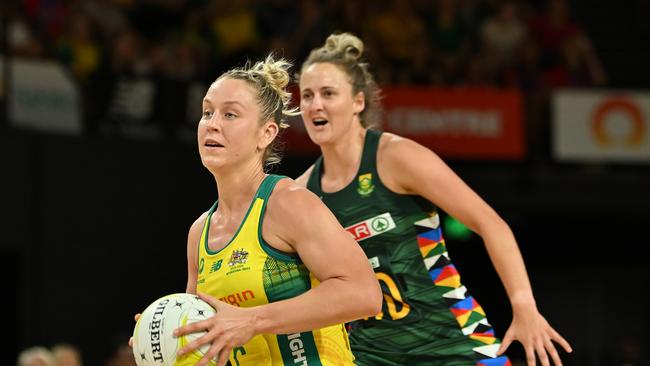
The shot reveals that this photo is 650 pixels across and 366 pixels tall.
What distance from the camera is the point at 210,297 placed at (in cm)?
334

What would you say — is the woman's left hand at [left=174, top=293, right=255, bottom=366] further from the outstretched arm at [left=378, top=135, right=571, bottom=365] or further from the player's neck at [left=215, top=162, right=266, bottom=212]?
the outstretched arm at [left=378, top=135, right=571, bottom=365]

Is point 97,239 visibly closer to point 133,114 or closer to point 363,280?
point 133,114

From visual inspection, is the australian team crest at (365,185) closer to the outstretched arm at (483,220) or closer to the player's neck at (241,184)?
the outstretched arm at (483,220)

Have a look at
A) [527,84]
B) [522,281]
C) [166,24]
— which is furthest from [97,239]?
[522,281]

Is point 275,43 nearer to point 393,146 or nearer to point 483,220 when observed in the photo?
point 393,146

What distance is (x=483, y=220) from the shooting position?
4352 millimetres

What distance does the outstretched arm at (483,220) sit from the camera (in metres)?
4.18

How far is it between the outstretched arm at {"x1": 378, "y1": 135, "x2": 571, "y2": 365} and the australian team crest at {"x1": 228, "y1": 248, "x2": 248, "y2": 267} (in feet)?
3.71

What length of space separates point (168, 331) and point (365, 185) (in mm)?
1530

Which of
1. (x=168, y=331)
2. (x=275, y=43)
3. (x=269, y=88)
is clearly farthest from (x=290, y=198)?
(x=275, y=43)

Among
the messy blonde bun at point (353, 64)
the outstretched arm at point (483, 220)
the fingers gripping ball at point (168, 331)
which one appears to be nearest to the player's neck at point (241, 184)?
the fingers gripping ball at point (168, 331)

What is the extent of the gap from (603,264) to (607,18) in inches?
127

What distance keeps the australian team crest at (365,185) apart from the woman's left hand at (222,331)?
148 centimetres

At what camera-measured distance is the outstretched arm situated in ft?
13.7
